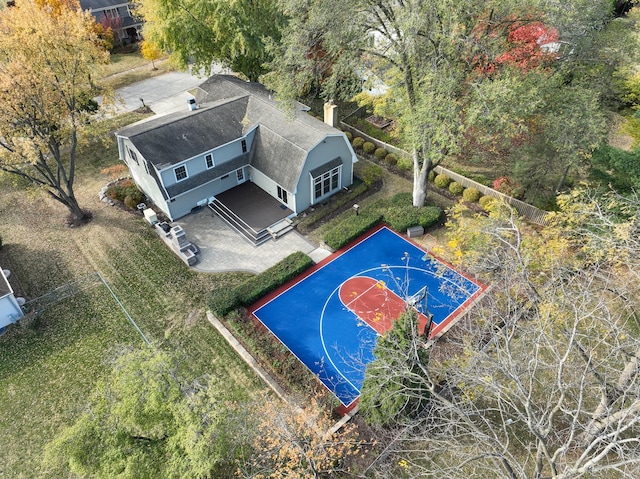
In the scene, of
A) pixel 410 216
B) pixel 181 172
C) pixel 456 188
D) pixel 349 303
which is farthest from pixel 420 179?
pixel 181 172

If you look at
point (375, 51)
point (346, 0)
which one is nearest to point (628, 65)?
point (375, 51)

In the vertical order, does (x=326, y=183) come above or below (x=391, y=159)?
above

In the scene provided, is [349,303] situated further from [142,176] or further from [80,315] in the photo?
[142,176]

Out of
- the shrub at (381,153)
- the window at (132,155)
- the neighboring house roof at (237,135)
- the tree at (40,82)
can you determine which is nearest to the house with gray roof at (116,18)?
the tree at (40,82)

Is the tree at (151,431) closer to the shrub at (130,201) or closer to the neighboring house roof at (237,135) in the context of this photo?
the neighboring house roof at (237,135)


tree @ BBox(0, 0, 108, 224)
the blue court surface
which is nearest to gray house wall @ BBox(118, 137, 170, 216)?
tree @ BBox(0, 0, 108, 224)

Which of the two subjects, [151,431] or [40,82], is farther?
[40,82]
